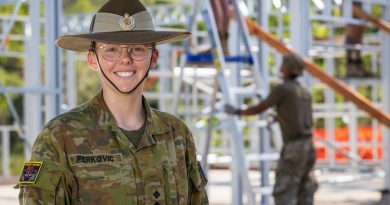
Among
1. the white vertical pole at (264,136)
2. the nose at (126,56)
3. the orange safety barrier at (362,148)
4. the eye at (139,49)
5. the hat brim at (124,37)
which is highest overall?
the hat brim at (124,37)

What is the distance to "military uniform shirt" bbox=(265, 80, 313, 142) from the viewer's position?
6.91m

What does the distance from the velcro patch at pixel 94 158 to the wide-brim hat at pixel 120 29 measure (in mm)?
310

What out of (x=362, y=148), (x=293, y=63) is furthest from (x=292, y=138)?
(x=362, y=148)

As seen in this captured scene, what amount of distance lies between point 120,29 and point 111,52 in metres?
0.07

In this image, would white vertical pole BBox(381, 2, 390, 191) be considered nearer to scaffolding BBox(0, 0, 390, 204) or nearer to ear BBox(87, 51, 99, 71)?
scaffolding BBox(0, 0, 390, 204)

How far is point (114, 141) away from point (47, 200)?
247 mm

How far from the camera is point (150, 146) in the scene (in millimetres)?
2580

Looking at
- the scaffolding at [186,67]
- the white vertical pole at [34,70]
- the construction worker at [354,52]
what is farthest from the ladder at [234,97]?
the construction worker at [354,52]

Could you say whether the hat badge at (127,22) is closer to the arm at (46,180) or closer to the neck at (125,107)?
the neck at (125,107)

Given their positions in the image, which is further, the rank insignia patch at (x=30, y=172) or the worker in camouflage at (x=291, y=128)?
the worker in camouflage at (x=291, y=128)

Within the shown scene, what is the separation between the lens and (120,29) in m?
2.61

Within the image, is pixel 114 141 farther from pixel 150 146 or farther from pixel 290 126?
pixel 290 126

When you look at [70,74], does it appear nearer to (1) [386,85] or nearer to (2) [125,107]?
(1) [386,85]

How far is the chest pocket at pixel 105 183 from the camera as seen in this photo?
249cm
